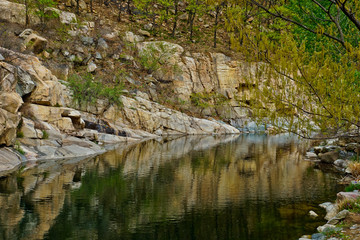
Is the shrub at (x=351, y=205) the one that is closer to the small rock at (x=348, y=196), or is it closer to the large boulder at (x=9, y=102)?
the small rock at (x=348, y=196)

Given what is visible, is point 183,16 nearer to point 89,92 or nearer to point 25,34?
point 25,34

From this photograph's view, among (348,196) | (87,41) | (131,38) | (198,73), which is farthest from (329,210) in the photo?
(131,38)

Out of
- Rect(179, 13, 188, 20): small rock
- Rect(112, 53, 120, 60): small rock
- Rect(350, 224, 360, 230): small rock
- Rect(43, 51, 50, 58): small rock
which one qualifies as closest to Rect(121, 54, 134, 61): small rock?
Rect(112, 53, 120, 60): small rock

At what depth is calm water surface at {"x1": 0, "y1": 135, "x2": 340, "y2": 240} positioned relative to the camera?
36.0 feet

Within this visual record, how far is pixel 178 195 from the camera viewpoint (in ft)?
50.8

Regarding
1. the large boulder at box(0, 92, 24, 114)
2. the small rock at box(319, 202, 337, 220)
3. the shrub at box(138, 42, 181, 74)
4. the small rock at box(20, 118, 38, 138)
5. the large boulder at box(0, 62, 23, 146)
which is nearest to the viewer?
the small rock at box(319, 202, 337, 220)

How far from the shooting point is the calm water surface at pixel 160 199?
11.0 m

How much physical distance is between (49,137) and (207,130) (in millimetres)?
29388

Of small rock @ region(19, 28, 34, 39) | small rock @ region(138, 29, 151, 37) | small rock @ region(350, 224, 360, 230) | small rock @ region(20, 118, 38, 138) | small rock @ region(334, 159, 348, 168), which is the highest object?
small rock @ region(138, 29, 151, 37)

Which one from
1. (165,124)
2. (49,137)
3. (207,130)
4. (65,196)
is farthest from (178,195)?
(207,130)

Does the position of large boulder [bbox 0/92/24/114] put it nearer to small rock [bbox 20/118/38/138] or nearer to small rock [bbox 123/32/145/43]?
small rock [bbox 20/118/38/138]

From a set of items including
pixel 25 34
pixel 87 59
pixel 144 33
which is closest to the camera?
pixel 25 34

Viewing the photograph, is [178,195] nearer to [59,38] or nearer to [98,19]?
[59,38]

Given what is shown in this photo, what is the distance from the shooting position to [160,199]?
14695 mm
